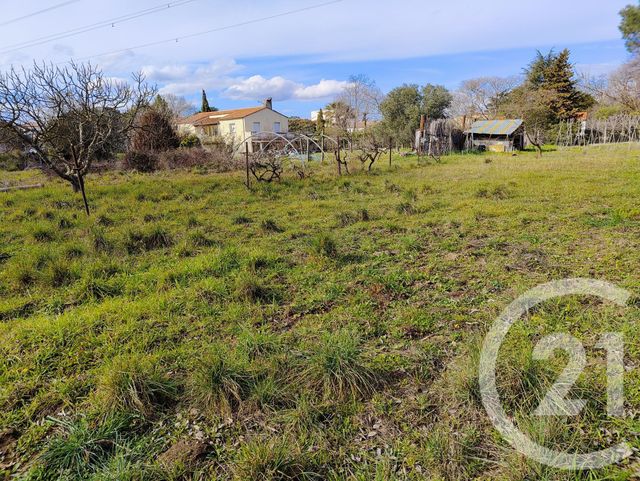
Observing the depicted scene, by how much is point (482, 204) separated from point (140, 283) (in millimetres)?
6637

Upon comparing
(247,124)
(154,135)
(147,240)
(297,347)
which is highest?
(247,124)

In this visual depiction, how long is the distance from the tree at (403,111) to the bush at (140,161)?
59.4 ft

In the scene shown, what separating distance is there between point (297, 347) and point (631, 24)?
14.6 metres

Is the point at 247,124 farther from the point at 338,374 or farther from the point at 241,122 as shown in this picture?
the point at 338,374

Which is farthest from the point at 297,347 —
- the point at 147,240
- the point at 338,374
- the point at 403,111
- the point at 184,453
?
the point at 403,111

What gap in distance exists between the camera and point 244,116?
36406mm

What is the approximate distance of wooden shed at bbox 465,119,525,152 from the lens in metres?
24.7

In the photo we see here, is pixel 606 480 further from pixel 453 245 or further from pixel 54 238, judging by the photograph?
pixel 54 238

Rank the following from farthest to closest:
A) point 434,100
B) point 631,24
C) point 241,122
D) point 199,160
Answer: point 241,122, point 434,100, point 199,160, point 631,24

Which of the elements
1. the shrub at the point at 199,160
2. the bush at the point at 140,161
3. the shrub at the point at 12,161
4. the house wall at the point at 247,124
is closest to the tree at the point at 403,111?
the house wall at the point at 247,124

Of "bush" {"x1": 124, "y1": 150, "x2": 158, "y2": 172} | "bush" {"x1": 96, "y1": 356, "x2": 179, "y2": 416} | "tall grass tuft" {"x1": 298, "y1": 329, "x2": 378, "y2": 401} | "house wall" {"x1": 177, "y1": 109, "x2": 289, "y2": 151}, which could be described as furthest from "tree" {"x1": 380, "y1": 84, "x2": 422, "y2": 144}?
"bush" {"x1": 96, "y1": 356, "x2": 179, "y2": 416}

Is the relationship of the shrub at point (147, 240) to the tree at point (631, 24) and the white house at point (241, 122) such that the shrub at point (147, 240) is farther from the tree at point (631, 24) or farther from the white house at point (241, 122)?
the white house at point (241, 122)

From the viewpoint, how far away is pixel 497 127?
25359 mm

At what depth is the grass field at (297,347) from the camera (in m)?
2.07
